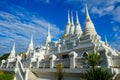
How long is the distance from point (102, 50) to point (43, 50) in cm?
3006

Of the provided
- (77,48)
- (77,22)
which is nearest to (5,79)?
(77,48)

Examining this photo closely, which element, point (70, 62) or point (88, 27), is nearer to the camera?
point (70, 62)

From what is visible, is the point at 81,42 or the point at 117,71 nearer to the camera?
the point at 117,71

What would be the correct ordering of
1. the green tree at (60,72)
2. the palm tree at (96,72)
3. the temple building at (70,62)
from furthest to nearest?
the green tree at (60,72), the temple building at (70,62), the palm tree at (96,72)

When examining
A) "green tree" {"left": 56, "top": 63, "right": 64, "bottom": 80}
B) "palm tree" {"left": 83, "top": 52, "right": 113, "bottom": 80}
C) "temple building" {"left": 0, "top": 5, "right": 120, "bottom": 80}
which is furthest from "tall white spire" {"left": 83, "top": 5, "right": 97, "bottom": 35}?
"palm tree" {"left": 83, "top": 52, "right": 113, "bottom": 80}

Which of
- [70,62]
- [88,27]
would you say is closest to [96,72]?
[70,62]

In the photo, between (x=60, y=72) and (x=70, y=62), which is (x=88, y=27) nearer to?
(x=70, y=62)

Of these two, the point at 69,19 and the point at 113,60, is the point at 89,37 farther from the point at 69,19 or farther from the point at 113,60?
the point at 69,19

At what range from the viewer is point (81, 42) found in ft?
106

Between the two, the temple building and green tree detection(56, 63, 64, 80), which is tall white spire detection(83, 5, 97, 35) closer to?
the temple building

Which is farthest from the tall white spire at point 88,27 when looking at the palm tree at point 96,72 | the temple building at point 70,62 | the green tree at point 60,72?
the palm tree at point 96,72

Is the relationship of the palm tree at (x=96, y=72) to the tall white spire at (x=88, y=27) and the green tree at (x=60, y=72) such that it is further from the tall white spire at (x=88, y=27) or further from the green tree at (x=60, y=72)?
the tall white spire at (x=88, y=27)

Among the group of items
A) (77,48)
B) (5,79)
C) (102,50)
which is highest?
(77,48)

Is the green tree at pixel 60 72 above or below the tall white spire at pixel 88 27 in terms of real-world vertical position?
below
